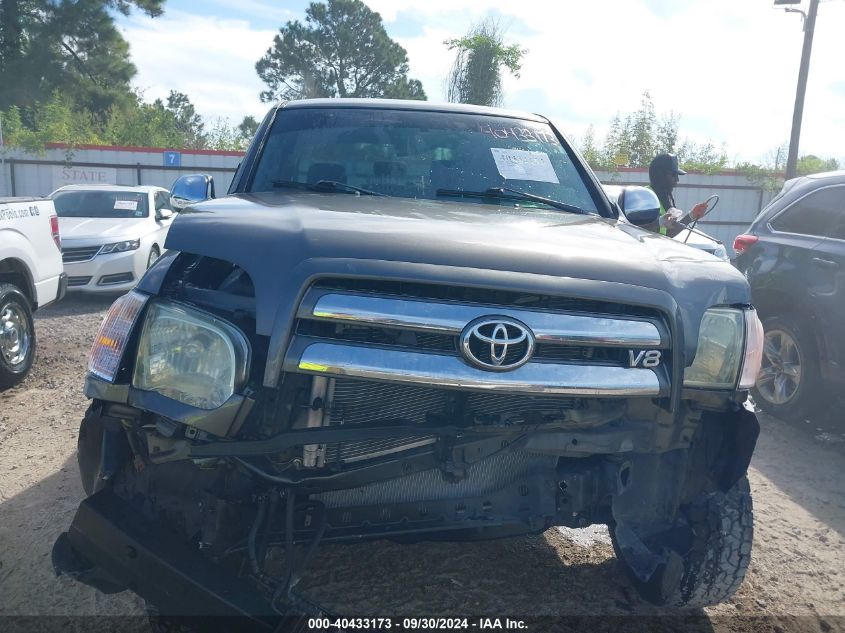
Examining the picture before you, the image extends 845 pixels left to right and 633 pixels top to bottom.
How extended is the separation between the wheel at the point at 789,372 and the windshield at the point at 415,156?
102 inches

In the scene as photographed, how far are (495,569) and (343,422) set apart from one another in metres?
1.30

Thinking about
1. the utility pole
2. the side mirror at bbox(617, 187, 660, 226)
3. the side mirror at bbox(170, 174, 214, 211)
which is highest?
the utility pole

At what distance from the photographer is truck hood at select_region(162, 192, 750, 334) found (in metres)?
2.00

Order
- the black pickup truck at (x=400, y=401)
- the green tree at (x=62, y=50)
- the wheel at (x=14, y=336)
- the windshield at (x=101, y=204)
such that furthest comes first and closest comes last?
the green tree at (x=62, y=50) < the windshield at (x=101, y=204) < the wheel at (x=14, y=336) < the black pickup truck at (x=400, y=401)

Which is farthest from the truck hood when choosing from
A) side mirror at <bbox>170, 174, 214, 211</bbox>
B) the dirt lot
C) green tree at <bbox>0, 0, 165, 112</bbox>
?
green tree at <bbox>0, 0, 165, 112</bbox>

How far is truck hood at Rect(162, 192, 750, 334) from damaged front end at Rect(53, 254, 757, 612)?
8 cm

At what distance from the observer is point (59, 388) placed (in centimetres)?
543

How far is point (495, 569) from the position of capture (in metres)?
3.04

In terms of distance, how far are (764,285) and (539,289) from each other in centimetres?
411

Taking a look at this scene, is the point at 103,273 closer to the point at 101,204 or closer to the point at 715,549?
the point at 101,204

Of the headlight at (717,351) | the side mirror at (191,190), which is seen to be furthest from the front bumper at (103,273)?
the headlight at (717,351)

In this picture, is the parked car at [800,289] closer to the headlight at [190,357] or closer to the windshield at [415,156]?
the windshield at [415,156]

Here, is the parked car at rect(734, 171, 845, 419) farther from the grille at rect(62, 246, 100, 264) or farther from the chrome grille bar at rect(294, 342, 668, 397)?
the grille at rect(62, 246, 100, 264)

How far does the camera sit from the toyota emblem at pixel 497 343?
1914mm
